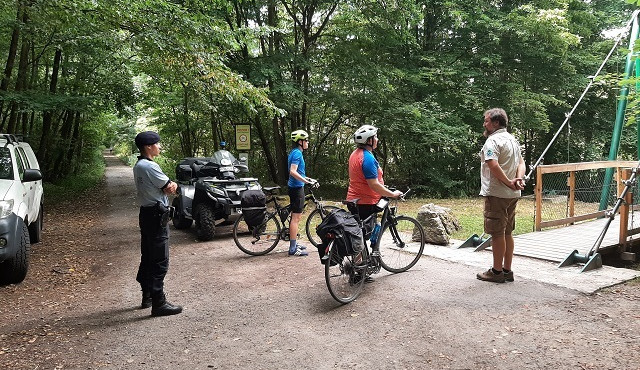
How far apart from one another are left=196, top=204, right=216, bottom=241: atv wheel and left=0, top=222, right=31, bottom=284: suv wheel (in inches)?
107

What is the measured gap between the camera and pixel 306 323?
3.94 meters

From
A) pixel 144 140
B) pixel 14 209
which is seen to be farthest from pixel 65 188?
pixel 144 140

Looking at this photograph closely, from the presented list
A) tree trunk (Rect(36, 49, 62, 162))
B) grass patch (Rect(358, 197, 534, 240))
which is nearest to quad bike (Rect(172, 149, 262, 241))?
grass patch (Rect(358, 197, 534, 240))

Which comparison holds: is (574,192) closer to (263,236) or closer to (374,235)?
(374,235)

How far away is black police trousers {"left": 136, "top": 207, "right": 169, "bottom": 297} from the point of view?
13.6 ft

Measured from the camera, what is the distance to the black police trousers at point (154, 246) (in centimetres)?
414

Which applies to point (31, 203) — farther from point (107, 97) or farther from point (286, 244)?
point (107, 97)

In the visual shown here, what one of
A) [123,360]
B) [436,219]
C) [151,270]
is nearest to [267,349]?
[123,360]

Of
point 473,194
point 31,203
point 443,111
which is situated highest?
point 443,111

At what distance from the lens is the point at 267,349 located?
11.3ft

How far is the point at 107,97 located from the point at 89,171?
12943mm

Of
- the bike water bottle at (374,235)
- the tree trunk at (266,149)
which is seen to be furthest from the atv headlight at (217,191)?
A: the tree trunk at (266,149)

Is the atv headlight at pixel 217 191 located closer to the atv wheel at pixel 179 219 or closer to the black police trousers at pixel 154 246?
the atv wheel at pixel 179 219

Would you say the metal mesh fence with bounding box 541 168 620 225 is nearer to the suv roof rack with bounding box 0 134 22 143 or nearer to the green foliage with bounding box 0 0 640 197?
the green foliage with bounding box 0 0 640 197
